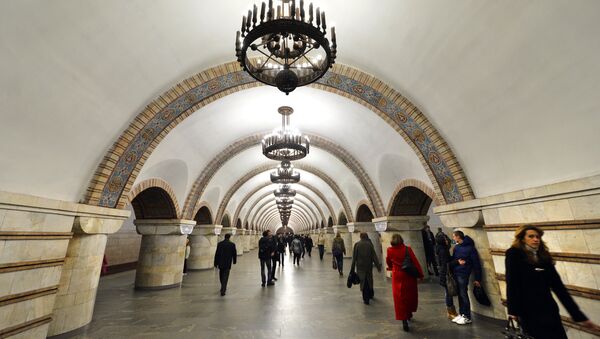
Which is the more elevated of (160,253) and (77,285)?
(160,253)

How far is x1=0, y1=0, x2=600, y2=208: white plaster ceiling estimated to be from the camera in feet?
8.65

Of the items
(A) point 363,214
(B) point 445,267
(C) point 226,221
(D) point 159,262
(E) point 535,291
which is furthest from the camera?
(C) point 226,221

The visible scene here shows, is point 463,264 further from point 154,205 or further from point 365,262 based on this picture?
point 154,205

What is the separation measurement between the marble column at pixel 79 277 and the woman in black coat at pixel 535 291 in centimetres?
555

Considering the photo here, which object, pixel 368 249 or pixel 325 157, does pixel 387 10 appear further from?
pixel 325 157

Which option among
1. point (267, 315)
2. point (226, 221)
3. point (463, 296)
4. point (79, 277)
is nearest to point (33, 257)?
point (79, 277)

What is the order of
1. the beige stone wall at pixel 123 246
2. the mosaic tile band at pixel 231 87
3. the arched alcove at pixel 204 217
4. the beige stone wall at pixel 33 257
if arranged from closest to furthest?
the beige stone wall at pixel 33 257 → the mosaic tile band at pixel 231 87 → the beige stone wall at pixel 123 246 → the arched alcove at pixel 204 217

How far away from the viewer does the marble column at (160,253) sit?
696 centimetres

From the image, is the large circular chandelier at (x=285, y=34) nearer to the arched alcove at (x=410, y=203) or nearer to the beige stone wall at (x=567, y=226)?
the beige stone wall at (x=567, y=226)

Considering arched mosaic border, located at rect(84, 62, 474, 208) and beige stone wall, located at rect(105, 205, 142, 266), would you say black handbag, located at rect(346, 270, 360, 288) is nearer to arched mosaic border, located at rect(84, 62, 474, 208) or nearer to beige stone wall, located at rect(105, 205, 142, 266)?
arched mosaic border, located at rect(84, 62, 474, 208)

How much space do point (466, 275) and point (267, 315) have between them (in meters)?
3.39

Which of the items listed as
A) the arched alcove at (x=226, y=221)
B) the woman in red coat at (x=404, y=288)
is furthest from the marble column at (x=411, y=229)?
the arched alcove at (x=226, y=221)

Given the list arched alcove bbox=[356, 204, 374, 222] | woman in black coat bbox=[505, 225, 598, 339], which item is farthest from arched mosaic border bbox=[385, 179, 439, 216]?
woman in black coat bbox=[505, 225, 598, 339]

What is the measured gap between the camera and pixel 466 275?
4.27 metres
